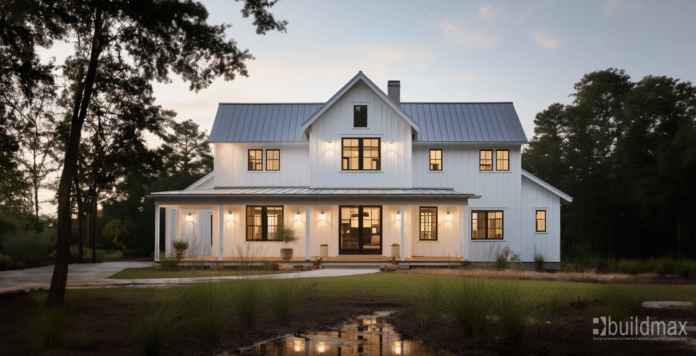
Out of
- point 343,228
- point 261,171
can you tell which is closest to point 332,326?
point 343,228

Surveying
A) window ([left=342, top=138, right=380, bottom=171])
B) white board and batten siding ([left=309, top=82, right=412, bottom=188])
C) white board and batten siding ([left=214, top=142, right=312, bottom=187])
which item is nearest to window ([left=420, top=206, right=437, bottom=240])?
white board and batten siding ([left=309, top=82, right=412, bottom=188])

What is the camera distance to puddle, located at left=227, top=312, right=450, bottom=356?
606cm

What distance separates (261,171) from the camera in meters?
23.1

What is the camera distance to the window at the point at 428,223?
22062mm

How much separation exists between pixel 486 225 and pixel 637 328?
52.4 ft

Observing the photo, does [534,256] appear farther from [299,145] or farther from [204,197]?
[204,197]

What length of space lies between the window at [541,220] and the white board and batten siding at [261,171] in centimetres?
1106

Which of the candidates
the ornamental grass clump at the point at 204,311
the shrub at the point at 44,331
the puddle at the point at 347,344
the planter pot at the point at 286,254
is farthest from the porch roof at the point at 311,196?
the shrub at the point at 44,331

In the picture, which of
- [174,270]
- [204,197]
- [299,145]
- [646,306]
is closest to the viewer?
[646,306]

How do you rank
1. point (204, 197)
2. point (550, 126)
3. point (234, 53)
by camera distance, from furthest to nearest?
1. point (550, 126)
2. point (204, 197)
3. point (234, 53)

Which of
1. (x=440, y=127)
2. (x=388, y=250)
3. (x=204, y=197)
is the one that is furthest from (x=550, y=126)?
(x=204, y=197)

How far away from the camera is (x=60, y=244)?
28.8ft

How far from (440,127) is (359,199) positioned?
20.9 feet

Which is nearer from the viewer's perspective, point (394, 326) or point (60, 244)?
point (394, 326)
